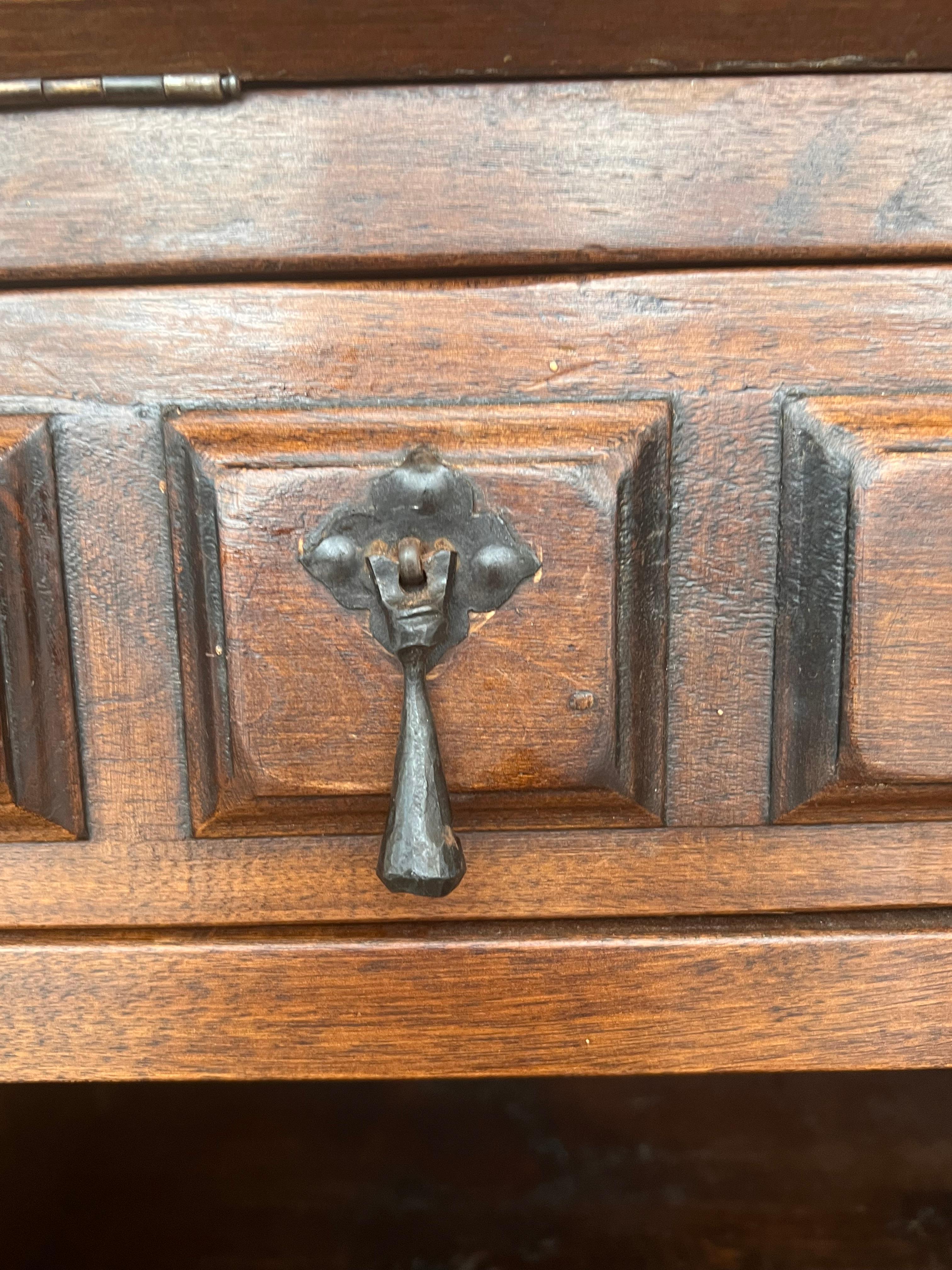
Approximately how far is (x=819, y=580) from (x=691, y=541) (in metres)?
0.05

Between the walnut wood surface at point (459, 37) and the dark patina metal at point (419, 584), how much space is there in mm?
121

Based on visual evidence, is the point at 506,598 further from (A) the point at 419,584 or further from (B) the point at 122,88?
(B) the point at 122,88

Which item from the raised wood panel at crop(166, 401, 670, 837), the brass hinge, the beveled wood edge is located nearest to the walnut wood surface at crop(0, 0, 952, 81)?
the brass hinge

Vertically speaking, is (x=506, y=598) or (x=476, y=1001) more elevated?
(x=506, y=598)

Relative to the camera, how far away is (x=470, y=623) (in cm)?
31

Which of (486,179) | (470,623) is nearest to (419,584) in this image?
(470,623)

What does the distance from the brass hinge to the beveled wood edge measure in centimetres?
25

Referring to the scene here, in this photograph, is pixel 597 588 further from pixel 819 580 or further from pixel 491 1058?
pixel 491 1058

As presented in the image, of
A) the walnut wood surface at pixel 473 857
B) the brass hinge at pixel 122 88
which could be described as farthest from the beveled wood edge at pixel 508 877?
the brass hinge at pixel 122 88

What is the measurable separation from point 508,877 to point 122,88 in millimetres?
294

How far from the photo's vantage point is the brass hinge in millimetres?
281

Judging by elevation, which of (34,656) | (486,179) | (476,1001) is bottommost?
(476,1001)

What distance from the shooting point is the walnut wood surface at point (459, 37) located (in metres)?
0.26

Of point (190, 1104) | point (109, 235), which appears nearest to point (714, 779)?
point (109, 235)
